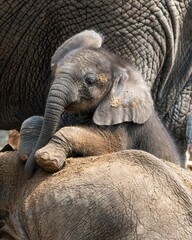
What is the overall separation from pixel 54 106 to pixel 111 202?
57cm

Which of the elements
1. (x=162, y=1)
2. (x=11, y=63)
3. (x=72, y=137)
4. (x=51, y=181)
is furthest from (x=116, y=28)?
(x=51, y=181)

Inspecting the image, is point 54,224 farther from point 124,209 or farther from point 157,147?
point 157,147

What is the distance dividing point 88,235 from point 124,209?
5.5 inches

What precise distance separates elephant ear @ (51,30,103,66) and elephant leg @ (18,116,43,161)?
0.22 m

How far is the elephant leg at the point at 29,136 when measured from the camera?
3.38m

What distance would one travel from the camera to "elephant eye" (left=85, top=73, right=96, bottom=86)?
3.38 metres

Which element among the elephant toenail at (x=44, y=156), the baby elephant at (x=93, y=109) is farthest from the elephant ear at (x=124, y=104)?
the elephant toenail at (x=44, y=156)

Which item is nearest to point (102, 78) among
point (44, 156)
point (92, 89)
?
point (92, 89)

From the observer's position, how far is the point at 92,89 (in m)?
3.41

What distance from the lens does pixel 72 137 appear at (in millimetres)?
3316

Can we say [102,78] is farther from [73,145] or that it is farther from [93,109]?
[73,145]

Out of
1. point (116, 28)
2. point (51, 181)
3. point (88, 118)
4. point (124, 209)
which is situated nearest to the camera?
point (124, 209)

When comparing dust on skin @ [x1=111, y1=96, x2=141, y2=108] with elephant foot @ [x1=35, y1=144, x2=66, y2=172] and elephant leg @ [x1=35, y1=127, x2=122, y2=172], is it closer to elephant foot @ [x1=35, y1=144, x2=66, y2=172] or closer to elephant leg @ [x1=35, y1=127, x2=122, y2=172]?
elephant leg @ [x1=35, y1=127, x2=122, y2=172]

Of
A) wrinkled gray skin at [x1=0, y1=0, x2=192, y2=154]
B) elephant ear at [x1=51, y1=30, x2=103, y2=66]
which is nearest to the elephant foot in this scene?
elephant ear at [x1=51, y1=30, x2=103, y2=66]
